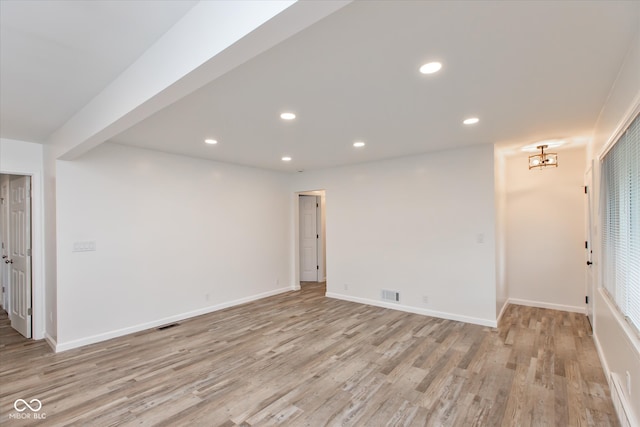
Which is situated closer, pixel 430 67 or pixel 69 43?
pixel 69 43

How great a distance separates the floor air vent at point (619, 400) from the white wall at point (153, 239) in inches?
195

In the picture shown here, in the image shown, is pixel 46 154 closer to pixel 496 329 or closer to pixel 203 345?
pixel 203 345

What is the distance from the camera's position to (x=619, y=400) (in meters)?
2.21

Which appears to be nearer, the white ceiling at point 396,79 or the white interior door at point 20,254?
the white ceiling at point 396,79

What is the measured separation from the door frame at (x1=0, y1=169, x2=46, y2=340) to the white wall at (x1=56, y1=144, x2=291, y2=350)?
688mm

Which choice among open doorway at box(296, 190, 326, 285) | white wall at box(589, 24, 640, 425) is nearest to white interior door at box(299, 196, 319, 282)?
open doorway at box(296, 190, 326, 285)

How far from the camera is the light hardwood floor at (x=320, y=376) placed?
233 centimetres

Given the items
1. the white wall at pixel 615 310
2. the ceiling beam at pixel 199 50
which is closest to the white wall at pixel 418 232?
the white wall at pixel 615 310

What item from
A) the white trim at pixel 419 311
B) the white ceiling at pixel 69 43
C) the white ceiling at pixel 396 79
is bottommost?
the white trim at pixel 419 311

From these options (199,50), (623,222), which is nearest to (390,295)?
(623,222)

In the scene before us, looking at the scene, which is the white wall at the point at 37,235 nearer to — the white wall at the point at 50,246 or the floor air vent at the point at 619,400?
the white wall at the point at 50,246

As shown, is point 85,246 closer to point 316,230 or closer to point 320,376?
point 320,376

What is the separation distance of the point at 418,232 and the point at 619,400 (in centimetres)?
295

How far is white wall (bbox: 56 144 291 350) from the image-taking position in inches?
145
